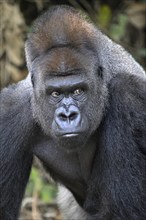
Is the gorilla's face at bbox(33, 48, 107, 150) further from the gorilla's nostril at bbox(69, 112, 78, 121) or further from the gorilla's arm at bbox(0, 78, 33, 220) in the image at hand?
the gorilla's arm at bbox(0, 78, 33, 220)

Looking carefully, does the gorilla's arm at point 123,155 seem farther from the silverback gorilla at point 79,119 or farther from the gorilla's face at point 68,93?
the gorilla's face at point 68,93

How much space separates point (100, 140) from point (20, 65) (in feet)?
9.43

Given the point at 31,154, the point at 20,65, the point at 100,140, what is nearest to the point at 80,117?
the point at 100,140

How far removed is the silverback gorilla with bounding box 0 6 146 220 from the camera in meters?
4.55

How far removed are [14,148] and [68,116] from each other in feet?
2.38

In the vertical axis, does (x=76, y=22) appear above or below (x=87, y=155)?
above

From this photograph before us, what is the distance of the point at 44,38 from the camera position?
4617mm

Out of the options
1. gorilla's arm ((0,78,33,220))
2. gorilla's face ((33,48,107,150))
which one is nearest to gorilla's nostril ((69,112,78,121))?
gorilla's face ((33,48,107,150))

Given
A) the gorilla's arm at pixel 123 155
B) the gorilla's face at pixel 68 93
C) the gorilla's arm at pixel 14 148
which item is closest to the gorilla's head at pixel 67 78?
the gorilla's face at pixel 68 93

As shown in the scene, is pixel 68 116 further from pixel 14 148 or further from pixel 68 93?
pixel 14 148

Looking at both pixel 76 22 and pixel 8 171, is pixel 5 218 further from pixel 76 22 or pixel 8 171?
pixel 76 22

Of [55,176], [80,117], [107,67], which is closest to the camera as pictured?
[80,117]

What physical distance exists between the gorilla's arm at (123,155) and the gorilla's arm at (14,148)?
22.9 inches

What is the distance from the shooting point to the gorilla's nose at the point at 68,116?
4.42m
